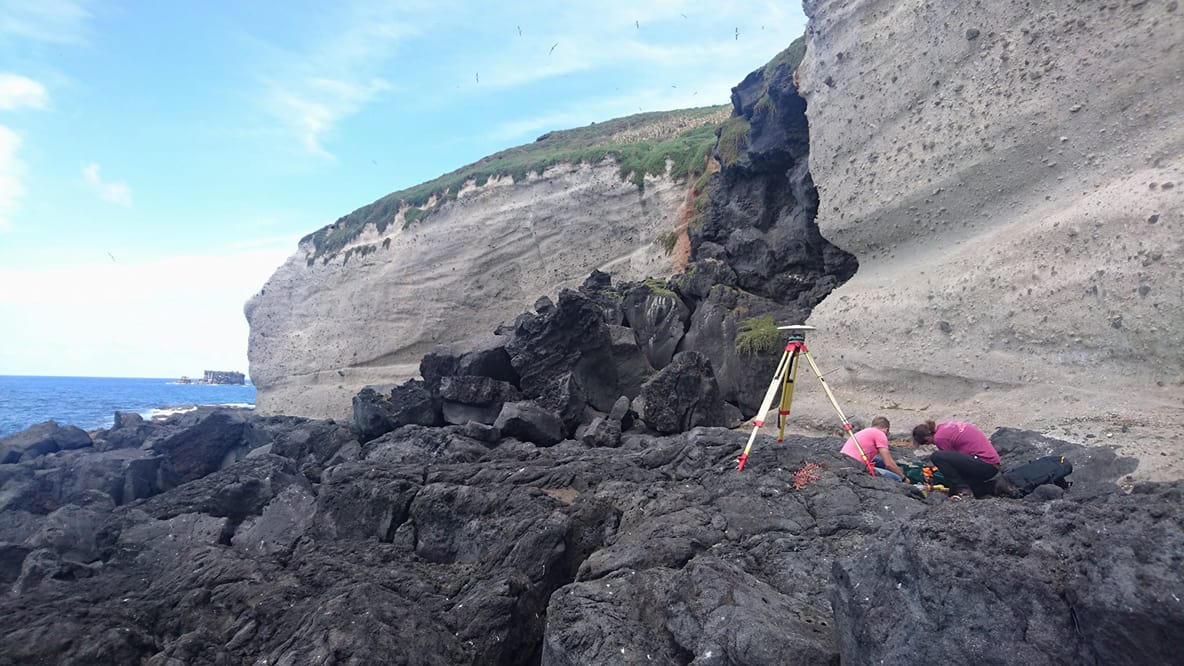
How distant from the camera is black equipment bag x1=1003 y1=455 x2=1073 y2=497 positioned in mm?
8019

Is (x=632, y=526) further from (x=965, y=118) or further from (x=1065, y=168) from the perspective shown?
(x=965, y=118)

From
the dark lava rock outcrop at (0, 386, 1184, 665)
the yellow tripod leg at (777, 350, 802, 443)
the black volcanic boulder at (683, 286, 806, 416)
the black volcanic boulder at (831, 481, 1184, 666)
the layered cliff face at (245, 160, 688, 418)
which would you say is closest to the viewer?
the black volcanic boulder at (831, 481, 1184, 666)

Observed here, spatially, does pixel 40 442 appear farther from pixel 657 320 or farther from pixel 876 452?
pixel 876 452

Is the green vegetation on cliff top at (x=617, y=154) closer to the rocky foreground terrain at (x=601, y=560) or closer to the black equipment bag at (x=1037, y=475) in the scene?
the rocky foreground terrain at (x=601, y=560)

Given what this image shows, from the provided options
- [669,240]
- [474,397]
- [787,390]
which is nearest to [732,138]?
[669,240]

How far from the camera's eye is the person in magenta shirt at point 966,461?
7.60 meters

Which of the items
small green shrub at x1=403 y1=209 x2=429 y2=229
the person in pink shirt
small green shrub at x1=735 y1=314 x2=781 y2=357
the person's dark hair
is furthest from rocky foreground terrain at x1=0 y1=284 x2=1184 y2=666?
small green shrub at x1=403 y1=209 x2=429 y2=229

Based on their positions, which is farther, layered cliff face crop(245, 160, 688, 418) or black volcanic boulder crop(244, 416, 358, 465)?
layered cliff face crop(245, 160, 688, 418)

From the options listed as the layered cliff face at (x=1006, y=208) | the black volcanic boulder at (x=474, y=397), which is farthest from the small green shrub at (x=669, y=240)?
the black volcanic boulder at (x=474, y=397)

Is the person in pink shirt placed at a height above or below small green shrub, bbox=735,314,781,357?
below

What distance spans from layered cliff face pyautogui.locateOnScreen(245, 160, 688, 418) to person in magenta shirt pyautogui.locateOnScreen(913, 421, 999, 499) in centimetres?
1755

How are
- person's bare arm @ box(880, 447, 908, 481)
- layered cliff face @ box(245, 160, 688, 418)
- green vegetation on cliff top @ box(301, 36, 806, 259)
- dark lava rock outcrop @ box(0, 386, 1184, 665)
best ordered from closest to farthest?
dark lava rock outcrop @ box(0, 386, 1184, 665)
person's bare arm @ box(880, 447, 908, 481)
green vegetation on cliff top @ box(301, 36, 806, 259)
layered cliff face @ box(245, 160, 688, 418)

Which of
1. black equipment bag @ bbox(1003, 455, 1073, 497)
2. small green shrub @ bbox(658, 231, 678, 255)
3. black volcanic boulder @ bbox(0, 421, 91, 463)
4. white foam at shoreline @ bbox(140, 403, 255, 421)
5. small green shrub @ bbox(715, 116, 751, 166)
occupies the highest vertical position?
small green shrub @ bbox(715, 116, 751, 166)

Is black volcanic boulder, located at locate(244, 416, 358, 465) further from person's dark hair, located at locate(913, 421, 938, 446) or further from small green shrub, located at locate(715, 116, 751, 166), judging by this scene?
small green shrub, located at locate(715, 116, 751, 166)
